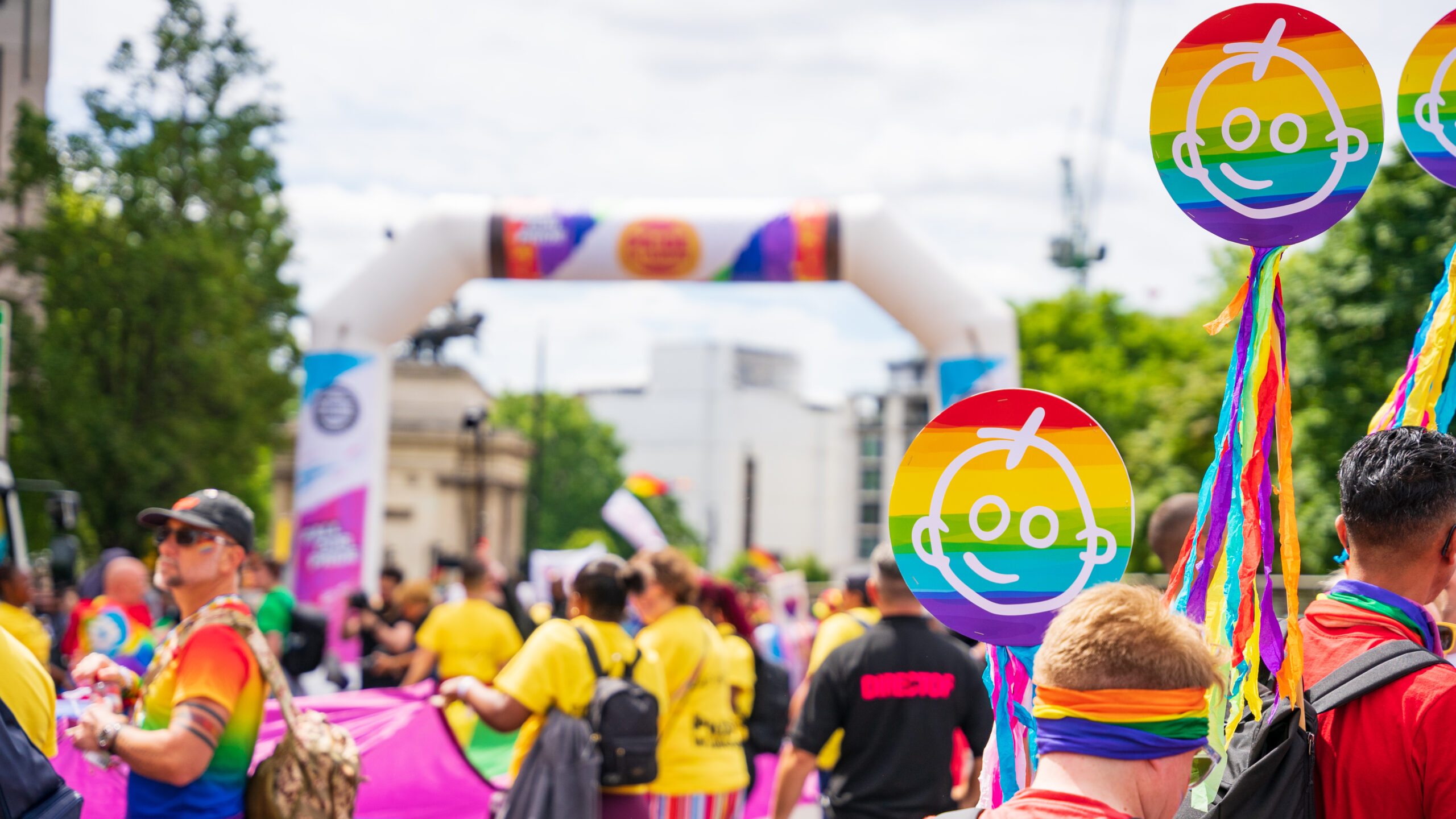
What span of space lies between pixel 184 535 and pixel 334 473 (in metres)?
9.51

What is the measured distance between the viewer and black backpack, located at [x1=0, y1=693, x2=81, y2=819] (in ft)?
8.79

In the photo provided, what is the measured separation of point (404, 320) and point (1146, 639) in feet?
38.6

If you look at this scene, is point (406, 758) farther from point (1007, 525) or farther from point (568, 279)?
point (568, 279)

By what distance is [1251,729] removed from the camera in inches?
88.0

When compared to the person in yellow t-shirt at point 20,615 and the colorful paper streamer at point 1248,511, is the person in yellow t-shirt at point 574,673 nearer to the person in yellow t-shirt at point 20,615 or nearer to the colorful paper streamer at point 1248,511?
the person in yellow t-shirt at point 20,615

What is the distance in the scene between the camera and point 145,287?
19.3 m

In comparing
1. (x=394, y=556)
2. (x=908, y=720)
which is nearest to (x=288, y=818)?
(x=908, y=720)

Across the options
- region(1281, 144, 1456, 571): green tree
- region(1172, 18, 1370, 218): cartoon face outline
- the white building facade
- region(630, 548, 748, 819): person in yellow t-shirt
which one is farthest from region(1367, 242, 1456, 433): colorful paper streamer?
the white building facade

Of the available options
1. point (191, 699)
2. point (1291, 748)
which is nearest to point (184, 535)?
point (191, 699)

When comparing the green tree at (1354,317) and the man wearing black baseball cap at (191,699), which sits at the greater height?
the green tree at (1354,317)

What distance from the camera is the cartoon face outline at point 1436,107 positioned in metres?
2.84

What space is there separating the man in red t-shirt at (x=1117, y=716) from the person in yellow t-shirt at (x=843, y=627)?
3.24m

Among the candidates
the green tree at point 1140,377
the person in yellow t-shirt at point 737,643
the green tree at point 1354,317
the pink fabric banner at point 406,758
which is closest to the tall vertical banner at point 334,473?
the person in yellow t-shirt at point 737,643

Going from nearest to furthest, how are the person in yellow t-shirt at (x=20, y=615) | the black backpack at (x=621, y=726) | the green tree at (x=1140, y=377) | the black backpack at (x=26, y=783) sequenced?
the black backpack at (x=26, y=783) < the black backpack at (x=621, y=726) < the person in yellow t-shirt at (x=20, y=615) < the green tree at (x=1140, y=377)
